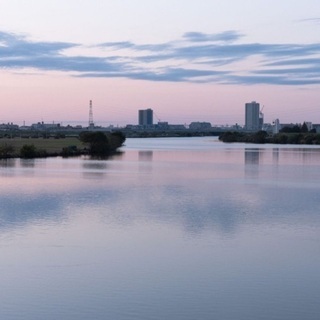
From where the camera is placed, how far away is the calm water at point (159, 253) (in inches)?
186

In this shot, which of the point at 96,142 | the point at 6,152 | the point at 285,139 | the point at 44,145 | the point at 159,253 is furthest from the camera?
the point at 285,139

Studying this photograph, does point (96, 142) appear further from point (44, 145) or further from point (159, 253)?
point (159, 253)

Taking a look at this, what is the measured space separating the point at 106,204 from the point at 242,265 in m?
4.13

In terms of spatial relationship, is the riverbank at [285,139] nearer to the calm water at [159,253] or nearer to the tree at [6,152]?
the tree at [6,152]

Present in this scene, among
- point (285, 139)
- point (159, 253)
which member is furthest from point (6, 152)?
point (285, 139)

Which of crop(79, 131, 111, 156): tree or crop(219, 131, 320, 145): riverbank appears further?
crop(219, 131, 320, 145): riverbank

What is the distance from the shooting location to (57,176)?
1447 centimetres

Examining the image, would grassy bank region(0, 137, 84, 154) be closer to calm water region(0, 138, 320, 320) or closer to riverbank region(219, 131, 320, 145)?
calm water region(0, 138, 320, 320)

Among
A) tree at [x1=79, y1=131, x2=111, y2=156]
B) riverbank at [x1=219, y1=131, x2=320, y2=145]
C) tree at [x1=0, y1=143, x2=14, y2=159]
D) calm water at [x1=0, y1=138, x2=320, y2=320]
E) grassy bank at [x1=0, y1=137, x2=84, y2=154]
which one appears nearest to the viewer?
calm water at [x1=0, y1=138, x2=320, y2=320]

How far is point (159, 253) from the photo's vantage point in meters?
6.31

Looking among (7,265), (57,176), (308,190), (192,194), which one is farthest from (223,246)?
(57,176)

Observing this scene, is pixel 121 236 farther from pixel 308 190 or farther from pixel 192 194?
pixel 308 190

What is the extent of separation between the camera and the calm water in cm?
473

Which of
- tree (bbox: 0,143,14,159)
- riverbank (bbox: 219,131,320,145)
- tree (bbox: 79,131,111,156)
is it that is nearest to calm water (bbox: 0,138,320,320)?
tree (bbox: 0,143,14,159)
